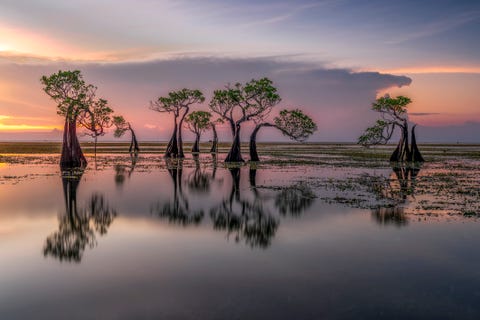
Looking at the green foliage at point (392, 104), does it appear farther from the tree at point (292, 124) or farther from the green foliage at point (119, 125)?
the green foliage at point (119, 125)

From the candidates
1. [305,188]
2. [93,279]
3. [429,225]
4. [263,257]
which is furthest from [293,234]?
[305,188]

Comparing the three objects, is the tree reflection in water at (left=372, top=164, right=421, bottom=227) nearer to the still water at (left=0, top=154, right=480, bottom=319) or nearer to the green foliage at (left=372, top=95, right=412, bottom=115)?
the still water at (left=0, top=154, right=480, bottom=319)

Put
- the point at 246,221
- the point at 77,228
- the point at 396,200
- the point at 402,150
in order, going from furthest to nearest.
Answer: the point at 402,150 < the point at 396,200 < the point at 246,221 < the point at 77,228

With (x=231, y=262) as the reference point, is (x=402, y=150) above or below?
above

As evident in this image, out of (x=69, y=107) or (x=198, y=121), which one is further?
(x=198, y=121)

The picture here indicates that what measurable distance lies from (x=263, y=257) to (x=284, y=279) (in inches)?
76.4

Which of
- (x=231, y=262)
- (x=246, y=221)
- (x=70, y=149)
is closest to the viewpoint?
(x=231, y=262)

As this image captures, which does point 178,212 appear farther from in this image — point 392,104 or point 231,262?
point 392,104

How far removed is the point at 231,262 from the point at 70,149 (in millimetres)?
38868

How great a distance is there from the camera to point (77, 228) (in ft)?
49.9

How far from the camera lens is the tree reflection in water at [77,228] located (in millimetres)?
12102

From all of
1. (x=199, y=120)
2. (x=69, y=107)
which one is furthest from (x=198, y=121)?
(x=69, y=107)

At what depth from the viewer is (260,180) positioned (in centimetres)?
3262

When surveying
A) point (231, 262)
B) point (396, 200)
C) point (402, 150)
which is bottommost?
point (231, 262)
